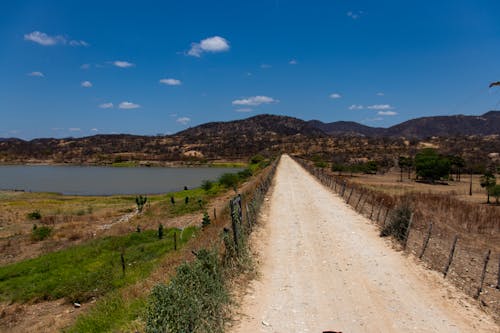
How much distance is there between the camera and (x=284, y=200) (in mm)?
24000

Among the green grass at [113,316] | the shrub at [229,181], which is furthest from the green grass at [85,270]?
the shrub at [229,181]

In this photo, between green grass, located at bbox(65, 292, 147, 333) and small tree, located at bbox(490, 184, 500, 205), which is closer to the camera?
green grass, located at bbox(65, 292, 147, 333)

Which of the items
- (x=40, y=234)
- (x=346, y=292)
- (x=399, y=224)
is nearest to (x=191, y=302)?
(x=346, y=292)

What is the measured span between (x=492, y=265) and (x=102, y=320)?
11944 mm

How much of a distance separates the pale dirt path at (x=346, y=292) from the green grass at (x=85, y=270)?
5.63m

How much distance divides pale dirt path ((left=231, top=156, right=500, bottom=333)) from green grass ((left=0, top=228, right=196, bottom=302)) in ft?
18.5

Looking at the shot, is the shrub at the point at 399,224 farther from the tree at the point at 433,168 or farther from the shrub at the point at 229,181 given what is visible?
the tree at the point at 433,168

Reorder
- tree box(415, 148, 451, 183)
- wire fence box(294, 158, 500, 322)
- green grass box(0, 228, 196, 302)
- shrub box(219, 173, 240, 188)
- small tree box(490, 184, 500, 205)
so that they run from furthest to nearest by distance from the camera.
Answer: tree box(415, 148, 451, 183)
shrub box(219, 173, 240, 188)
small tree box(490, 184, 500, 205)
green grass box(0, 228, 196, 302)
wire fence box(294, 158, 500, 322)

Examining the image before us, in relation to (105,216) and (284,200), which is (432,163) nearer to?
(284,200)

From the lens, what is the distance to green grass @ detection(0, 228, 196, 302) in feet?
47.8

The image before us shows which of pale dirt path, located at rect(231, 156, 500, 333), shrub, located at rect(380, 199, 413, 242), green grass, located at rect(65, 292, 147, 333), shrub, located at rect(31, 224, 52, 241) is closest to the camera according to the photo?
green grass, located at rect(65, 292, 147, 333)

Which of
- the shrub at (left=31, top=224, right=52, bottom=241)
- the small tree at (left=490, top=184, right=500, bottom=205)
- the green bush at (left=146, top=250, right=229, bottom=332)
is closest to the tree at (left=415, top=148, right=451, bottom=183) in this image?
the small tree at (left=490, top=184, right=500, bottom=205)

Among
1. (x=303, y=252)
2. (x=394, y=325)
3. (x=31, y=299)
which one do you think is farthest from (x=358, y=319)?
(x=31, y=299)

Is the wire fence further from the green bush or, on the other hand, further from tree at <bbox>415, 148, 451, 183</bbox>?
tree at <bbox>415, 148, 451, 183</bbox>
